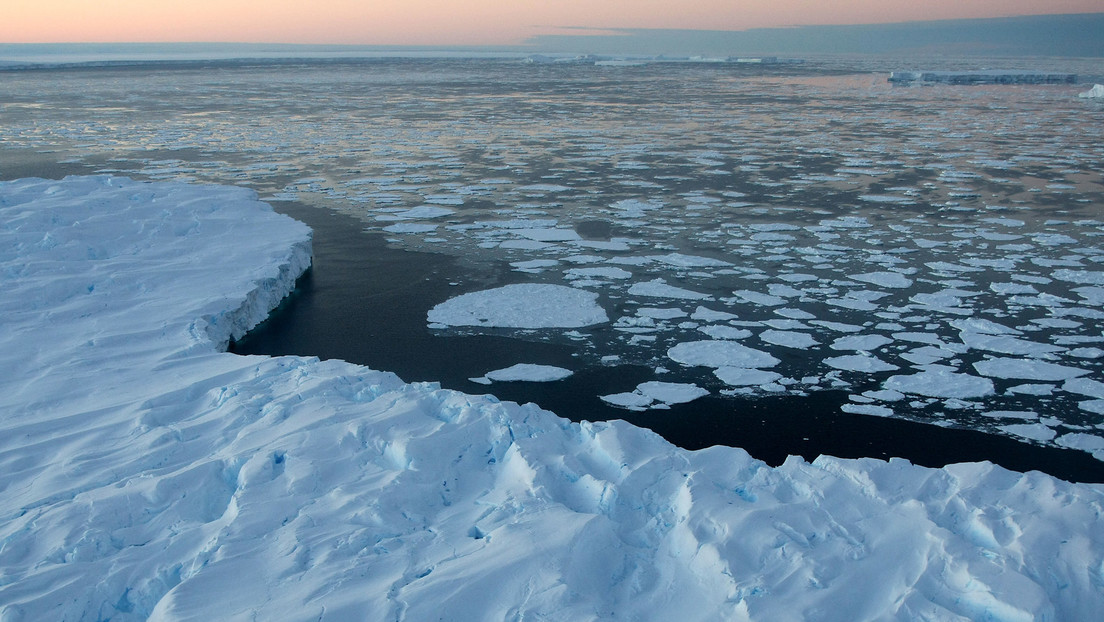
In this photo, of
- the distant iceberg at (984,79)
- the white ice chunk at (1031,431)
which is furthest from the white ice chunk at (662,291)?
the distant iceberg at (984,79)

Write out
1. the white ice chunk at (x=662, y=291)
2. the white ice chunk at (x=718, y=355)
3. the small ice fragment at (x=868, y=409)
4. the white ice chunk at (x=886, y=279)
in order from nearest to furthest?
1. the small ice fragment at (x=868, y=409)
2. the white ice chunk at (x=718, y=355)
3. the white ice chunk at (x=662, y=291)
4. the white ice chunk at (x=886, y=279)

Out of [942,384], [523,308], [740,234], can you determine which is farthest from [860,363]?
[740,234]

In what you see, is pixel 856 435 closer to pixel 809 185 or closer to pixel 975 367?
pixel 975 367

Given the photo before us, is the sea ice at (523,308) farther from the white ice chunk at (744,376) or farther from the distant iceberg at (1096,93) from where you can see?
the distant iceberg at (1096,93)

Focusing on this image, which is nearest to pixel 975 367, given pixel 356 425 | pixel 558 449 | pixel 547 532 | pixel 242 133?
pixel 558 449

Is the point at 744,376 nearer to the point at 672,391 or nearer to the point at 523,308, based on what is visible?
the point at 672,391
